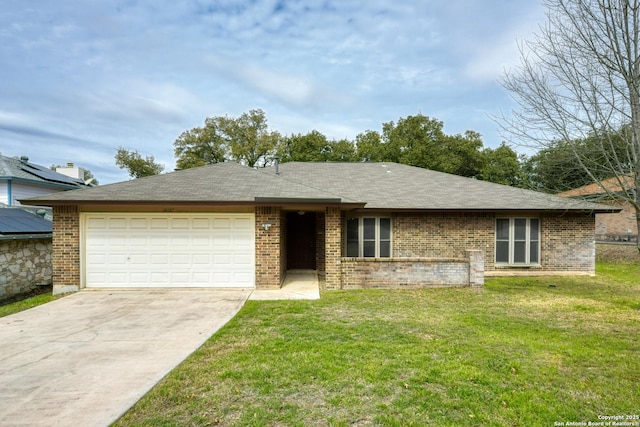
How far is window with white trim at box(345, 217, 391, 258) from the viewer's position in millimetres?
11398

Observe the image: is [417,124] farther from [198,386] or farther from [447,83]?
[198,386]

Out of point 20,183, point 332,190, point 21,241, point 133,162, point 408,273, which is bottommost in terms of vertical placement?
point 408,273

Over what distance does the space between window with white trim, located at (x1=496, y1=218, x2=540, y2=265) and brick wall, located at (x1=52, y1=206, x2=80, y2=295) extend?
13201mm

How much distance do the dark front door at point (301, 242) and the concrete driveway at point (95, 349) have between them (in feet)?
14.8

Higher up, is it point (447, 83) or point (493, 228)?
point (447, 83)

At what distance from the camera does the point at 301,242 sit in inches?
513

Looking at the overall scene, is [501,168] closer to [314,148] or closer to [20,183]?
[314,148]

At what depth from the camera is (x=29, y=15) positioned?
955 centimetres

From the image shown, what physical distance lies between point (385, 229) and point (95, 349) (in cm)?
875

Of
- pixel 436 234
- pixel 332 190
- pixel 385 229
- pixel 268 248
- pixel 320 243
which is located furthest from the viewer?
pixel 332 190

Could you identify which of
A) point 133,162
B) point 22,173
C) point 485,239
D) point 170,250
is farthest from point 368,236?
point 133,162

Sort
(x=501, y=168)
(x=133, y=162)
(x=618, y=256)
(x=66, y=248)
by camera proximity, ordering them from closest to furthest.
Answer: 1. (x=66, y=248)
2. (x=618, y=256)
3. (x=501, y=168)
4. (x=133, y=162)

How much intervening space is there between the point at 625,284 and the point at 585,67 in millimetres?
6985

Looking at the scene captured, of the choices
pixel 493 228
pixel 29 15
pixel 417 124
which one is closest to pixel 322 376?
pixel 493 228
